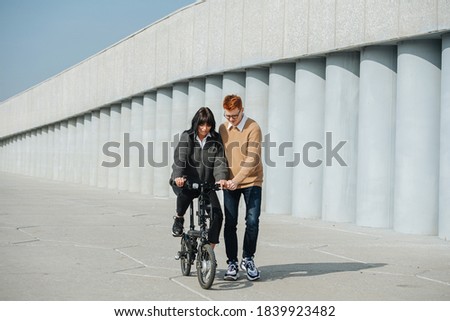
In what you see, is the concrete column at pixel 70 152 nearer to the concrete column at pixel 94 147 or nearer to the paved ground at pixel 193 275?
the concrete column at pixel 94 147

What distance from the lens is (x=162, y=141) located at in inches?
833

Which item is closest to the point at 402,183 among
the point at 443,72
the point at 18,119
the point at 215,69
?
the point at 443,72

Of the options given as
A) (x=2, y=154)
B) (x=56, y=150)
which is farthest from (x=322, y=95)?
(x=2, y=154)


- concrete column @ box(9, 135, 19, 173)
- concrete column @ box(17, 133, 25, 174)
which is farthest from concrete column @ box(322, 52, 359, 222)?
concrete column @ box(9, 135, 19, 173)

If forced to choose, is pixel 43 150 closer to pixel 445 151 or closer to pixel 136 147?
pixel 136 147

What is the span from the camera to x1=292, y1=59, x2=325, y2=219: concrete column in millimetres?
13586

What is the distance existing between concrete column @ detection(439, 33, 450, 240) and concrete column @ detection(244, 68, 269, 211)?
536 centimetres

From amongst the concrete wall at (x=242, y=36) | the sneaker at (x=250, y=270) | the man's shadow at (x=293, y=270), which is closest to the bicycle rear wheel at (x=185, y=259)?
the man's shadow at (x=293, y=270)

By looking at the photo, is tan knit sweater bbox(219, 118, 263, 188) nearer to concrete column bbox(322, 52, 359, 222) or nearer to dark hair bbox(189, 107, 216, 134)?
dark hair bbox(189, 107, 216, 134)

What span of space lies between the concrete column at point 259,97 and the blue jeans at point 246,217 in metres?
8.65

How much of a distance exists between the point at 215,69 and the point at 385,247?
8.82m

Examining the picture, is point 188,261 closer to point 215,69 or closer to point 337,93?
point 337,93

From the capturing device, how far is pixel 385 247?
918cm

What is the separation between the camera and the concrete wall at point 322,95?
10906mm
